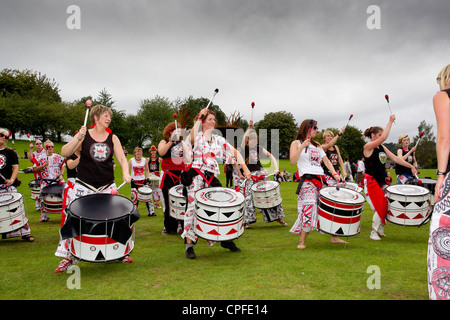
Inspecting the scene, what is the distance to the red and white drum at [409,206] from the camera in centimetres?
576

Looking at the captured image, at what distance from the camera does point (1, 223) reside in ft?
17.9

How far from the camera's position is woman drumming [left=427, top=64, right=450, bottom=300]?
7.75 ft

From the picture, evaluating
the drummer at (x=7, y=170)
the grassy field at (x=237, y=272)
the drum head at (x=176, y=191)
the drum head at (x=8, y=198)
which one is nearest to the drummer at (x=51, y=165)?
the drummer at (x=7, y=170)

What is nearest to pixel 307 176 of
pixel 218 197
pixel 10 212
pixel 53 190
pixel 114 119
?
pixel 218 197

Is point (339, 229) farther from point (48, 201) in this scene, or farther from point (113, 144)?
point (48, 201)

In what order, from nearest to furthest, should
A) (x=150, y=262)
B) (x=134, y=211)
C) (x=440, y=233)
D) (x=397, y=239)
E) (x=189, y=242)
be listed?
(x=440, y=233)
(x=134, y=211)
(x=150, y=262)
(x=189, y=242)
(x=397, y=239)

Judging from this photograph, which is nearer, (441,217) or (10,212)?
(441,217)

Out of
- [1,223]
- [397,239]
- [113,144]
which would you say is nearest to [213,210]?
[113,144]

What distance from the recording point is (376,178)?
21.0 ft

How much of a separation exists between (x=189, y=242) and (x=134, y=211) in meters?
1.59

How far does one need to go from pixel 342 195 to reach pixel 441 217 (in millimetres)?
2889

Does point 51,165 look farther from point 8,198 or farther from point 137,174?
point 8,198

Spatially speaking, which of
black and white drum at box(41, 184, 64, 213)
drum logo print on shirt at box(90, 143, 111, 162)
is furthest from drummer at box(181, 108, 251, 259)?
black and white drum at box(41, 184, 64, 213)

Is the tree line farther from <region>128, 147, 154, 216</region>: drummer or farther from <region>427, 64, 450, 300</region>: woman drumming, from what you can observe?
<region>427, 64, 450, 300</region>: woman drumming
